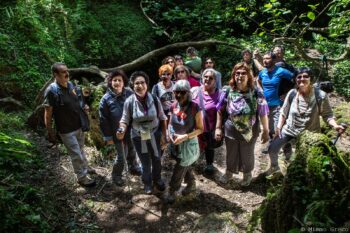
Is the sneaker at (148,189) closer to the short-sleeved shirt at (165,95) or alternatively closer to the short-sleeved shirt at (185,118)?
the short-sleeved shirt at (185,118)

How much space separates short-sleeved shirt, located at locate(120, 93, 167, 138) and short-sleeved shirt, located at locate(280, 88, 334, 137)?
2113 millimetres

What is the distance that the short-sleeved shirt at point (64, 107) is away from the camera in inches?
197

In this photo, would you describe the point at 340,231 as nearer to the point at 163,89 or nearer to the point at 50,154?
the point at 163,89

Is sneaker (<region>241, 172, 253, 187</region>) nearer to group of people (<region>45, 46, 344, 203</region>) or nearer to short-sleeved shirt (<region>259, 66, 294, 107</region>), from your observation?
group of people (<region>45, 46, 344, 203</region>)

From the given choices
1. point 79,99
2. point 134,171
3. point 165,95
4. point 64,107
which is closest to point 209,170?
point 134,171

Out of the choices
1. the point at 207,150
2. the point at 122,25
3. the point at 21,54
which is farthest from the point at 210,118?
the point at 122,25

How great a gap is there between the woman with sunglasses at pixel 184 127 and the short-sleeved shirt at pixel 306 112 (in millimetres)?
1473

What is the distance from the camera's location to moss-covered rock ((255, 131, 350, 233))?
2.16m

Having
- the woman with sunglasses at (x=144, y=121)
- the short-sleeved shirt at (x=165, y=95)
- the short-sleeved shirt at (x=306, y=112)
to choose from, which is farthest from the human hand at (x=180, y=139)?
the short-sleeved shirt at (x=306, y=112)

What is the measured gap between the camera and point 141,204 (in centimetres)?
513

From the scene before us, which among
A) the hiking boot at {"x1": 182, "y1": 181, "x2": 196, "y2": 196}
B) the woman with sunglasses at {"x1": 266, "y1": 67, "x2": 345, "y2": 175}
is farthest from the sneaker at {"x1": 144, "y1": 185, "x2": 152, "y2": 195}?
the woman with sunglasses at {"x1": 266, "y1": 67, "x2": 345, "y2": 175}

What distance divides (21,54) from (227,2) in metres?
8.60

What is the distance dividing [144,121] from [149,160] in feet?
2.14

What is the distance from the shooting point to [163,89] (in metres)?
5.77
